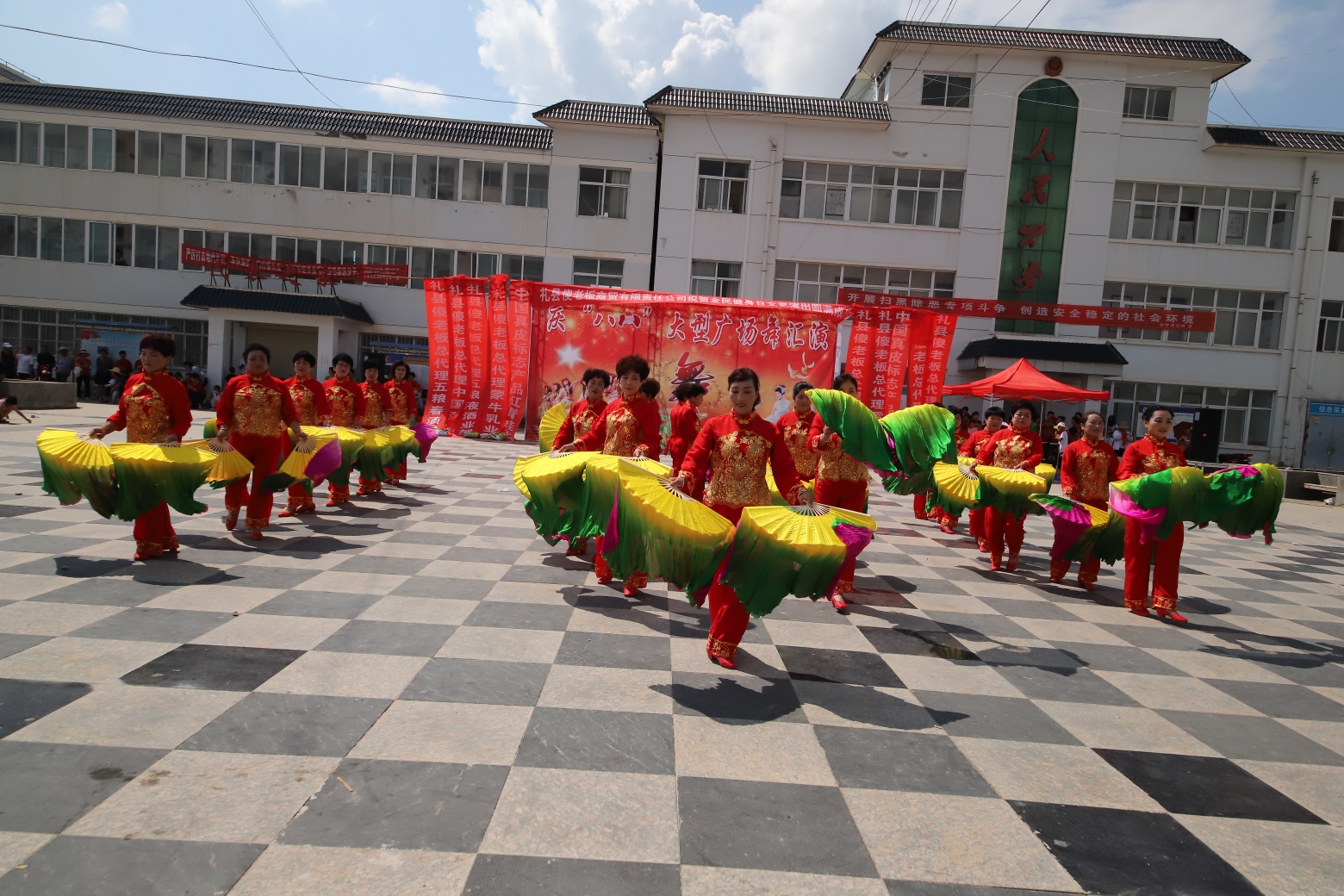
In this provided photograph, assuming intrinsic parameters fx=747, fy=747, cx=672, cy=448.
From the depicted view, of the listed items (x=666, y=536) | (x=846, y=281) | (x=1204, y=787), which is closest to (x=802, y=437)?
(x=666, y=536)

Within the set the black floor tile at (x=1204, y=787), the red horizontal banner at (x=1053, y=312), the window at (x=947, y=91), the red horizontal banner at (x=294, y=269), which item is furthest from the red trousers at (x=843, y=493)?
the window at (x=947, y=91)

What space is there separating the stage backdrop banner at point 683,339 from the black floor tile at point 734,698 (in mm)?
10148

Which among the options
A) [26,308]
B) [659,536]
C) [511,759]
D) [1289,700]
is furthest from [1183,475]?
[26,308]

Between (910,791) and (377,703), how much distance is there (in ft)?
6.52

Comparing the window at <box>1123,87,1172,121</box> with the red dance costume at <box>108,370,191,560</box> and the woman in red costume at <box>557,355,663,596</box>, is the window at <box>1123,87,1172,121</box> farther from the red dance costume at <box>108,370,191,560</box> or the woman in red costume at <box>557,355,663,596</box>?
the red dance costume at <box>108,370,191,560</box>

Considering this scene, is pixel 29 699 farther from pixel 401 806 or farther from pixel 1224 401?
pixel 1224 401

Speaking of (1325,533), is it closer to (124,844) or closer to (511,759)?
(511,759)

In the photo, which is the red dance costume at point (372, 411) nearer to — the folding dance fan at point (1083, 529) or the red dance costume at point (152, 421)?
the red dance costume at point (152, 421)

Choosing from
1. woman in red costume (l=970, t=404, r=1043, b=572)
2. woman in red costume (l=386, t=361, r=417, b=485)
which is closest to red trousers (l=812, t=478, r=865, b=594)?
woman in red costume (l=970, t=404, r=1043, b=572)

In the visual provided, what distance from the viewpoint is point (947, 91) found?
723 inches

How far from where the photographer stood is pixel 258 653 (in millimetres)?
3297

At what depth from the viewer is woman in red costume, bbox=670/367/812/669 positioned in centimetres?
370

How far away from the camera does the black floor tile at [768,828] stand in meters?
2.10

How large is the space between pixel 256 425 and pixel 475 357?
9.08 metres
